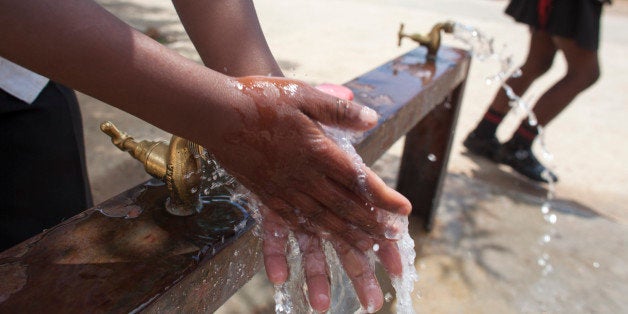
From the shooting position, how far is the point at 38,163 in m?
1.43

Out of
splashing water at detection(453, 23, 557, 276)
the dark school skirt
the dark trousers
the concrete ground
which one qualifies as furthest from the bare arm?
the dark school skirt

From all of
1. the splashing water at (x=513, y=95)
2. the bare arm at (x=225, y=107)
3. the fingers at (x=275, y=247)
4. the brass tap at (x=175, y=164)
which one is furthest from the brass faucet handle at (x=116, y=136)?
the splashing water at (x=513, y=95)

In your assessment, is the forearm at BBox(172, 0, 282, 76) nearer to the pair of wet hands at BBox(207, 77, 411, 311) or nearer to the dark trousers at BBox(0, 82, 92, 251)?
the pair of wet hands at BBox(207, 77, 411, 311)

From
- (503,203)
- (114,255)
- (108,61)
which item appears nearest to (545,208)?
(503,203)

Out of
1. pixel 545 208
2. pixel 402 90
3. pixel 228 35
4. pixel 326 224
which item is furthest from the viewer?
pixel 545 208

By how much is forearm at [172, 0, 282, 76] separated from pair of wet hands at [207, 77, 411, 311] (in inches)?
13.5

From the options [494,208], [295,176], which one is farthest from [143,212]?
[494,208]

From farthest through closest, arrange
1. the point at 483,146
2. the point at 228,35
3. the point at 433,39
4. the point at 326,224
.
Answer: the point at 483,146, the point at 433,39, the point at 228,35, the point at 326,224

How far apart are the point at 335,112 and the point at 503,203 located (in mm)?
2622

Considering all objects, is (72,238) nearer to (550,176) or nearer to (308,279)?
(308,279)

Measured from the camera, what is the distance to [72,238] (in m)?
1.06

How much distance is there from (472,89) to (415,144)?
10.8 feet

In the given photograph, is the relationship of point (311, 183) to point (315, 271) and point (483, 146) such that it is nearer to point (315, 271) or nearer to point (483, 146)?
point (315, 271)

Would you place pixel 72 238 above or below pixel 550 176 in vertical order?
above
